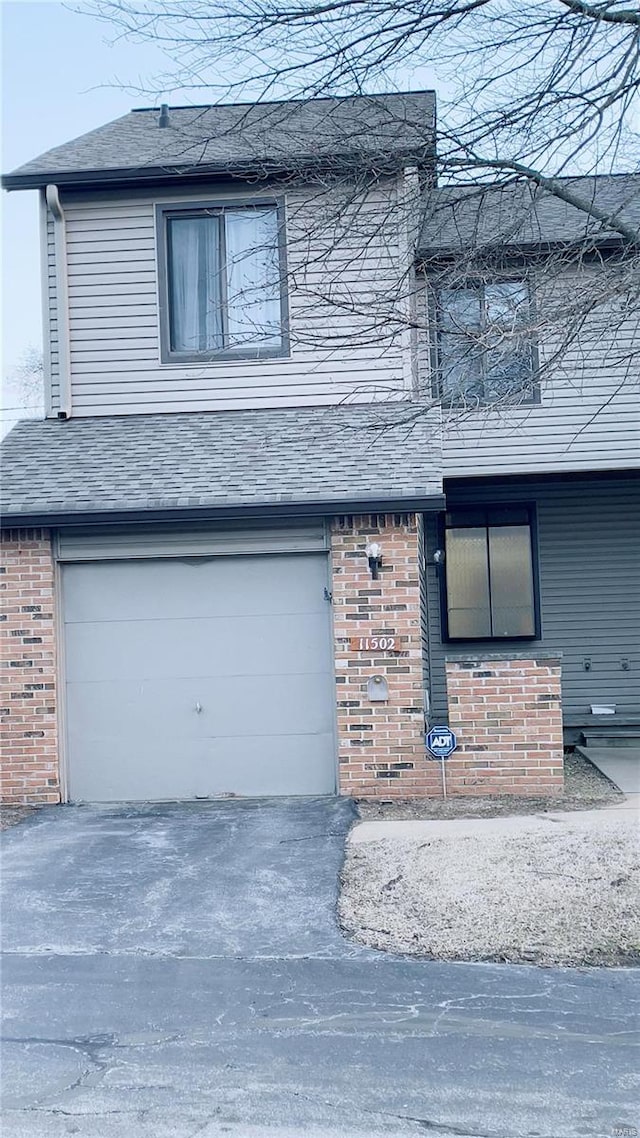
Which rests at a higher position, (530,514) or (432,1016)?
(530,514)

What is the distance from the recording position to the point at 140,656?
1113cm

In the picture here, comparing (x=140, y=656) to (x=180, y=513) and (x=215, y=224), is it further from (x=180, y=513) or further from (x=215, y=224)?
(x=215, y=224)

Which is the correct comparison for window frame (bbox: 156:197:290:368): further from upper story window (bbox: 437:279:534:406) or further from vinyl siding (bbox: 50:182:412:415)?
upper story window (bbox: 437:279:534:406)

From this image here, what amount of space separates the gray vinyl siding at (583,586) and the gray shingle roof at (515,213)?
3355 millimetres

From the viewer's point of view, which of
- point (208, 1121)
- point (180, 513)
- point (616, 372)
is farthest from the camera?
point (616, 372)

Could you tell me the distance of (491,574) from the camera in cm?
1570

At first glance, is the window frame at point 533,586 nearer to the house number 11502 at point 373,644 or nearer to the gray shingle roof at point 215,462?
the gray shingle roof at point 215,462

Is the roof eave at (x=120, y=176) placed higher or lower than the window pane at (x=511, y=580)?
higher

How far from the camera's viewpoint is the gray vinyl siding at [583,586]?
608 inches

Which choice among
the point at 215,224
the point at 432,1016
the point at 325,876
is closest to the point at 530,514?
the point at 215,224

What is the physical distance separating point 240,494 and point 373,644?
1.76 metres

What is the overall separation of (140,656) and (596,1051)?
21.9ft

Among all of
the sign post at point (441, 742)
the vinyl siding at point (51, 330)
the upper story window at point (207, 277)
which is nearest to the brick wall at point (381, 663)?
the sign post at point (441, 742)

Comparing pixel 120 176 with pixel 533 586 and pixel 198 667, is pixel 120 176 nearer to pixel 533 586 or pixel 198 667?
pixel 198 667
